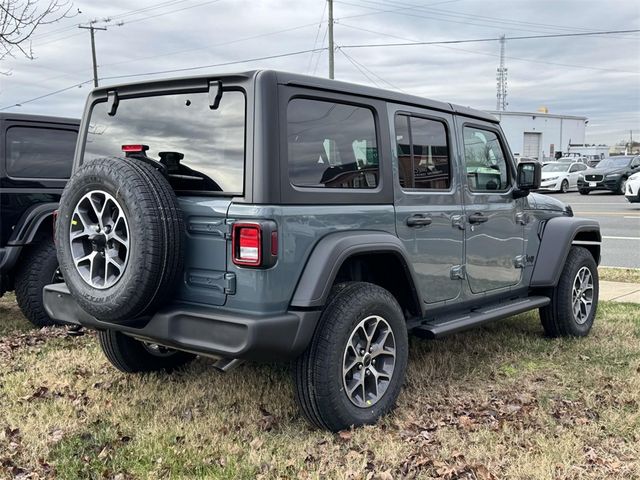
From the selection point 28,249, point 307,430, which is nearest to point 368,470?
point 307,430

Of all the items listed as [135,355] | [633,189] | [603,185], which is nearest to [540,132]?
[603,185]

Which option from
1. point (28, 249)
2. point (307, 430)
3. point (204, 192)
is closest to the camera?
point (204, 192)

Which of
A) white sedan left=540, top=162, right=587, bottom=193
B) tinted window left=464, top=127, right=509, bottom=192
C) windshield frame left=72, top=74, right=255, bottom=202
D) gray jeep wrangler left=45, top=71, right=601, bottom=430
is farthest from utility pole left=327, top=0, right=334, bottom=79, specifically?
windshield frame left=72, top=74, right=255, bottom=202

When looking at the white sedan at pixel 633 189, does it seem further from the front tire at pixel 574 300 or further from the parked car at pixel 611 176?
the front tire at pixel 574 300

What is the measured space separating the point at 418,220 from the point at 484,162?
1184mm

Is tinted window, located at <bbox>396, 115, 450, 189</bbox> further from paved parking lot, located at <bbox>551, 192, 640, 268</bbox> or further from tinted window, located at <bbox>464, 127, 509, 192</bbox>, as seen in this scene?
paved parking lot, located at <bbox>551, 192, 640, 268</bbox>

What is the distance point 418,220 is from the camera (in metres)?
4.14

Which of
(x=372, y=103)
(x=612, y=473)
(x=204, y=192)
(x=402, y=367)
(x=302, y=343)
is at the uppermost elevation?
(x=372, y=103)

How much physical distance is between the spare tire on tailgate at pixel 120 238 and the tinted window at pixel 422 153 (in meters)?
1.55

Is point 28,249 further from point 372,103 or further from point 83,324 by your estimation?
point 372,103

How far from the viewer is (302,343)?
133 inches

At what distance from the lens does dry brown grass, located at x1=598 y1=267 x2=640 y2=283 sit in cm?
857

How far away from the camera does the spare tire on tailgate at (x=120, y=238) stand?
127 inches

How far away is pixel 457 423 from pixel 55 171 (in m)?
4.36
